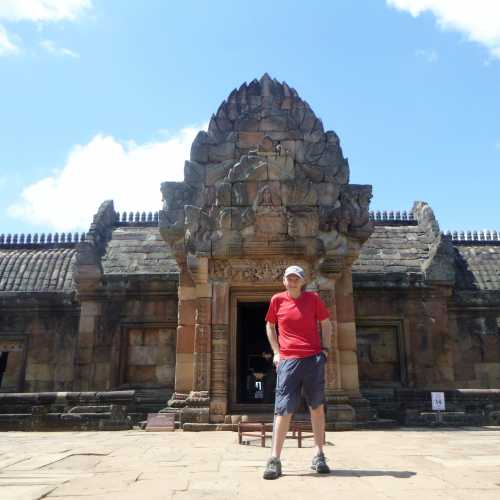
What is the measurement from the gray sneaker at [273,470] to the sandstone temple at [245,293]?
4.90m

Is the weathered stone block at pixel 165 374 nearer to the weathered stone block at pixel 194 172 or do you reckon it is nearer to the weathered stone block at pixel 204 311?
the weathered stone block at pixel 204 311

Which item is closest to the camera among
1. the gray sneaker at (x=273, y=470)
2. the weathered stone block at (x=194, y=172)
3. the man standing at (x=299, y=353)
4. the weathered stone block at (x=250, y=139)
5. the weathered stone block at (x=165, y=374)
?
the gray sneaker at (x=273, y=470)

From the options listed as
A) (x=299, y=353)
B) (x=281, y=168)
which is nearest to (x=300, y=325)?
(x=299, y=353)

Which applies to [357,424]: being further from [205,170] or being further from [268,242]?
[205,170]

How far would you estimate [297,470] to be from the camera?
447 centimetres

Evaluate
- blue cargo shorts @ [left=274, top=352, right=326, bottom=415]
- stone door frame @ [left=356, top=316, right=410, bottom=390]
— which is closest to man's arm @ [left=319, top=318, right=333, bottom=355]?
blue cargo shorts @ [left=274, top=352, right=326, bottom=415]

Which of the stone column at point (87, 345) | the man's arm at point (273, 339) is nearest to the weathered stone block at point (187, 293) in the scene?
the stone column at point (87, 345)

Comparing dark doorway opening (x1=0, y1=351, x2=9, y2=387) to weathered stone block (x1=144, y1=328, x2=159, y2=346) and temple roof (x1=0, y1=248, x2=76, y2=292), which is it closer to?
temple roof (x1=0, y1=248, x2=76, y2=292)

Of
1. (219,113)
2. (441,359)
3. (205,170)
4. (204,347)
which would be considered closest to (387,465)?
(204,347)

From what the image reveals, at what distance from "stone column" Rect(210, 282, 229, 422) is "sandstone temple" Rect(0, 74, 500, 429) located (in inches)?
0.8

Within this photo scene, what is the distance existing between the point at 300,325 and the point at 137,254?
11.7 metres

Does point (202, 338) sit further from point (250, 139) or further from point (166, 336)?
point (166, 336)

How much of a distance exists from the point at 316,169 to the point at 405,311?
5.90m

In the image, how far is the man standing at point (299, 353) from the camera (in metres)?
4.70
